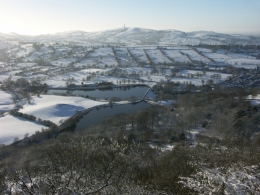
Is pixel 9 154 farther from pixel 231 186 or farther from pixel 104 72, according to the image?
pixel 104 72

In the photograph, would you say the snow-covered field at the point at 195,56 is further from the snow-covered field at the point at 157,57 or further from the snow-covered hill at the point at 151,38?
the snow-covered hill at the point at 151,38

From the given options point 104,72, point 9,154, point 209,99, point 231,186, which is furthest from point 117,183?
point 104,72

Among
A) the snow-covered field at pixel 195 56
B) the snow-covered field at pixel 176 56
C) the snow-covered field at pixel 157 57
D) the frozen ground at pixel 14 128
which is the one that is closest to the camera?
the frozen ground at pixel 14 128

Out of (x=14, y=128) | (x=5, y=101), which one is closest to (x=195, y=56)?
(x=5, y=101)

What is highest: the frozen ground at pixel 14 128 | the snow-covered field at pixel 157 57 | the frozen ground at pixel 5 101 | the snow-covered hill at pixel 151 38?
the snow-covered hill at pixel 151 38

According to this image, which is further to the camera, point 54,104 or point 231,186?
point 54,104

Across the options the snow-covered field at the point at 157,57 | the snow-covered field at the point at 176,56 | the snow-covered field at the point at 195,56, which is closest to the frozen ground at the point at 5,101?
the snow-covered field at the point at 157,57

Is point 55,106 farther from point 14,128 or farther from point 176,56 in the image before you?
point 176,56

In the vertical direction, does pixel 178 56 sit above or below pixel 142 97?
above
